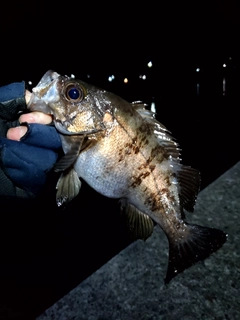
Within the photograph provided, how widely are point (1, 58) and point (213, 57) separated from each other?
1149 inches

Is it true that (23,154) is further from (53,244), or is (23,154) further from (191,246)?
(53,244)

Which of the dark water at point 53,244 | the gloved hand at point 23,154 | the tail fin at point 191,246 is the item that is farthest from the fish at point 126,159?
the dark water at point 53,244

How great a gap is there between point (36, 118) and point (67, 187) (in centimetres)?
53

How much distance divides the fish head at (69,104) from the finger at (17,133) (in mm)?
195

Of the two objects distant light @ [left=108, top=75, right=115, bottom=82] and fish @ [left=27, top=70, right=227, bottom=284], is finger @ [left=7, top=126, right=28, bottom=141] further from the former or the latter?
distant light @ [left=108, top=75, right=115, bottom=82]

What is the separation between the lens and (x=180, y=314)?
2.12m

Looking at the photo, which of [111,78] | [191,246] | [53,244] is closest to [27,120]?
[191,246]

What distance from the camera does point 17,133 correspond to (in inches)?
79.0

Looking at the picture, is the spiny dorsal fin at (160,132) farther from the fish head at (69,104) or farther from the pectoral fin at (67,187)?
the pectoral fin at (67,187)

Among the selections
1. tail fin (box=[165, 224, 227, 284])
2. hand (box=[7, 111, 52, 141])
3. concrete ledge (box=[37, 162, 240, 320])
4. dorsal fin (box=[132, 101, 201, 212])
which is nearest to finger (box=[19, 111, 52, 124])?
hand (box=[7, 111, 52, 141])

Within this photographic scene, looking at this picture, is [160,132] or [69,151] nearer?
[69,151]

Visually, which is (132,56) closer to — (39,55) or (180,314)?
(39,55)

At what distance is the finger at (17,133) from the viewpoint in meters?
1.99

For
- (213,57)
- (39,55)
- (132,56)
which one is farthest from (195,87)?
(39,55)
